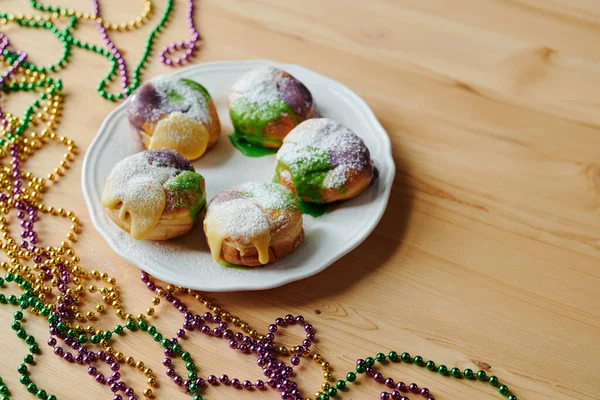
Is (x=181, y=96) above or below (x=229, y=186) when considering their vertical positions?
above

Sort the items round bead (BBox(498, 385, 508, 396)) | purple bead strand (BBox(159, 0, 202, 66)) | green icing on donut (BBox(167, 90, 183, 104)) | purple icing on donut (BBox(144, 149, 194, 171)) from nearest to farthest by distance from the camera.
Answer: round bead (BBox(498, 385, 508, 396))
purple icing on donut (BBox(144, 149, 194, 171))
green icing on donut (BBox(167, 90, 183, 104))
purple bead strand (BBox(159, 0, 202, 66))

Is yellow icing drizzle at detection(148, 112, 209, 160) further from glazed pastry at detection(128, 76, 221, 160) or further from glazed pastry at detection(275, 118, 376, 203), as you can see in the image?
glazed pastry at detection(275, 118, 376, 203)

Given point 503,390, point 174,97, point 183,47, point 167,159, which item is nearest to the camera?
point 503,390

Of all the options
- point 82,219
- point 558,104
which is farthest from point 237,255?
point 558,104

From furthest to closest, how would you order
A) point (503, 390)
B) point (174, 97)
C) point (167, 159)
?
point (174, 97)
point (167, 159)
point (503, 390)

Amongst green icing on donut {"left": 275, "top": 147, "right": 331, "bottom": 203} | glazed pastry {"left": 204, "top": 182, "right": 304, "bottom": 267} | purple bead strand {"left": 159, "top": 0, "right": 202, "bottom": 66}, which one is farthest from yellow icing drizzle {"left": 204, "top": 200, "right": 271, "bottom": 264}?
purple bead strand {"left": 159, "top": 0, "right": 202, "bottom": 66}

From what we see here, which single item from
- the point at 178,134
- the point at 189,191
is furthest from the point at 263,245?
the point at 178,134

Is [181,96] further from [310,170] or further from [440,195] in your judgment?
[440,195]
